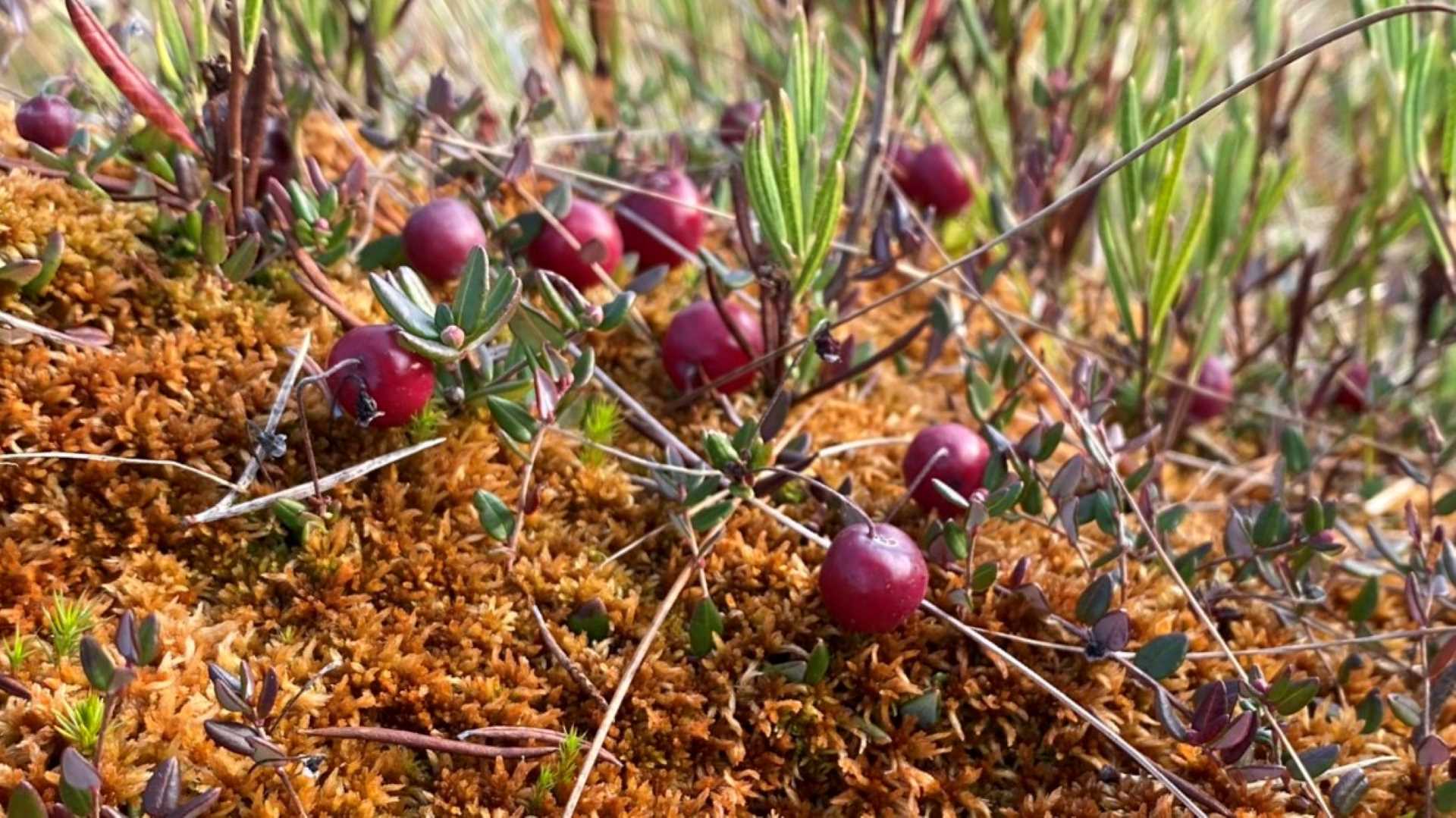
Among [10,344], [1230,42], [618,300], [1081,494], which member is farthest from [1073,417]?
[1230,42]

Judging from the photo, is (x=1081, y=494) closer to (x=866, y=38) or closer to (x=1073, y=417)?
(x=1073, y=417)

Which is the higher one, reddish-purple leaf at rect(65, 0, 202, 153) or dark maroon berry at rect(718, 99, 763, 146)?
reddish-purple leaf at rect(65, 0, 202, 153)

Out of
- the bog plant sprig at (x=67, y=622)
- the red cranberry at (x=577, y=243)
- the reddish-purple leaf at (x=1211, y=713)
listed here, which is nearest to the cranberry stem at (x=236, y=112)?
the red cranberry at (x=577, y=243)

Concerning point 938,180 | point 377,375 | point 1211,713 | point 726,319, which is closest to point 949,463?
point 726,319

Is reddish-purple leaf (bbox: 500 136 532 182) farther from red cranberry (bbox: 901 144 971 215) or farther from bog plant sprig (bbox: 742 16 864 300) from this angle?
red cranberry (bbox: 901 144 971 215)

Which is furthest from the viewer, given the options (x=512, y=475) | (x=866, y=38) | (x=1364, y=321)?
(x=1364, y=321)

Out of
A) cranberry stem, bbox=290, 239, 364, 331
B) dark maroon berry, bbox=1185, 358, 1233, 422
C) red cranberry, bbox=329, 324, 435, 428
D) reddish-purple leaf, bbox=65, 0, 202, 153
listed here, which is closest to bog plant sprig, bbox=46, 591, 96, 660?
red cranberry, bbox=329, 324, 435, 428

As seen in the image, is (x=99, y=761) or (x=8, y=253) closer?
(x=99, y=761)
